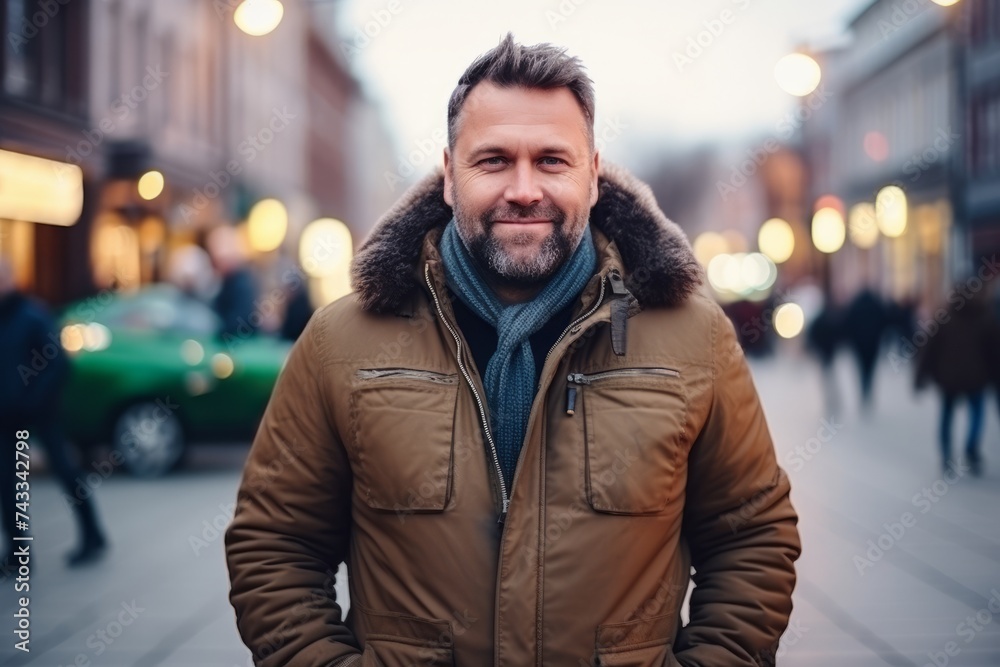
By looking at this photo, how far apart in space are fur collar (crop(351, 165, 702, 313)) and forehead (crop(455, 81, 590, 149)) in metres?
0.29

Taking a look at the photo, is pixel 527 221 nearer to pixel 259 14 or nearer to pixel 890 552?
pixel 890 552

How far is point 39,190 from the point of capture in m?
18.1

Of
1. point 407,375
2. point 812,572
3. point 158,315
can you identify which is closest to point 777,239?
point 158,315

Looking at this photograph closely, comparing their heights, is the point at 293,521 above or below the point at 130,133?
below

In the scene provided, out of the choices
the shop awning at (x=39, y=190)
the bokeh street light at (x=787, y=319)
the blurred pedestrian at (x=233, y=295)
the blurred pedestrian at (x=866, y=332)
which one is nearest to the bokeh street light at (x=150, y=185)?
the shop awning at (x=39, y=190)

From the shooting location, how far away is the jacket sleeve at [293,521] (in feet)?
7.96

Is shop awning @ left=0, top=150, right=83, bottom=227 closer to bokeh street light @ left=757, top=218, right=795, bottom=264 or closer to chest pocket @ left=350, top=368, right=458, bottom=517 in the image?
chest pocket @ left=350, top=368, right=458, bottom=517

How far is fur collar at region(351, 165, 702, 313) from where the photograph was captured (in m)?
2.49

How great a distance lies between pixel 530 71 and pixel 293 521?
1.08 m

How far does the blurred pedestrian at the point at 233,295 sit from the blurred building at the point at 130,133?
2.61 m

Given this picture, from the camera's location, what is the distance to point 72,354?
11.4 meters

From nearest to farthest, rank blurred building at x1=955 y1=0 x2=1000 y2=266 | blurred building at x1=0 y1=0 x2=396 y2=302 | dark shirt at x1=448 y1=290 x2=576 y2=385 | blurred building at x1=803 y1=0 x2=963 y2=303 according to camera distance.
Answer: dark shirt at x1=448 y1=290 x2=576 y2=385 → blurred building at x1=0 y1=0 x2=396 y2=302 → blurred building at x1=955 y1=0 x2=1000 y2=266 → blurred building at x1=803 y1=0 x2=963 y2=303

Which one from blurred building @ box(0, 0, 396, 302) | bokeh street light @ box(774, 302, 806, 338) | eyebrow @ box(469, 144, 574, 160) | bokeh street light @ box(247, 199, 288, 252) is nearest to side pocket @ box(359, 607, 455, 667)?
eyebrow @ box(469, 144, 574, 160)

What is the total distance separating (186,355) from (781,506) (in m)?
10.0
